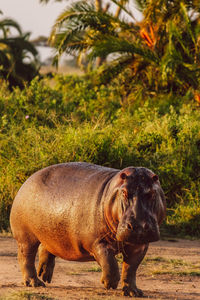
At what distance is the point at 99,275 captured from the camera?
5.45 meters

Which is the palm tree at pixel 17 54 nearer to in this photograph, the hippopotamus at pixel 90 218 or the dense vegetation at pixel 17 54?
the dense vegetation at pixel 17 54

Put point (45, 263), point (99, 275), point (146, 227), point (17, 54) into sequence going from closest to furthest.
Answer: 1. point (146, 227)
2. point (45, 263)
3. point (99, 275)
4. point (17, 54)

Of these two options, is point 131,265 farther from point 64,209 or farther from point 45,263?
point 45,263

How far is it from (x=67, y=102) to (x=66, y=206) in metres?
10.2

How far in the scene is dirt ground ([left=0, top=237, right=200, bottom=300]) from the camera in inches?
167

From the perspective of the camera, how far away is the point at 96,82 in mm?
15250

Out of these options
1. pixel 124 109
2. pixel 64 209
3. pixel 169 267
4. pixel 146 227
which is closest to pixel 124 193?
pixel 146 227

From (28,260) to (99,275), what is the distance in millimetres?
Result: 1108

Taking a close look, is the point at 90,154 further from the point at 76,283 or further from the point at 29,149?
the point at 76,283

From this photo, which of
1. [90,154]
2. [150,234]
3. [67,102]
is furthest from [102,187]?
[67,102]

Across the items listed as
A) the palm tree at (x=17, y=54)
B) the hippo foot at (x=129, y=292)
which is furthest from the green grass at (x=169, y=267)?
the palm tree at (x=17, y=54)

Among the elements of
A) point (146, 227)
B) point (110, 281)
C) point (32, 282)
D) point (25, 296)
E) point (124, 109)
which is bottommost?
point (124, 109)

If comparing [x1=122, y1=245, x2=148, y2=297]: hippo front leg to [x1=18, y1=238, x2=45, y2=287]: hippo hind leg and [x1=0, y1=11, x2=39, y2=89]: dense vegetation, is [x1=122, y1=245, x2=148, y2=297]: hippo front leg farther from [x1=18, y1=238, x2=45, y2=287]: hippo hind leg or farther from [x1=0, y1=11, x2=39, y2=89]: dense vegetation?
[x1=0, y1=11, x2=39, y2=89]: dense vegetation

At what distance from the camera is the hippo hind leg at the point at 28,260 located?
4504 millimetres
